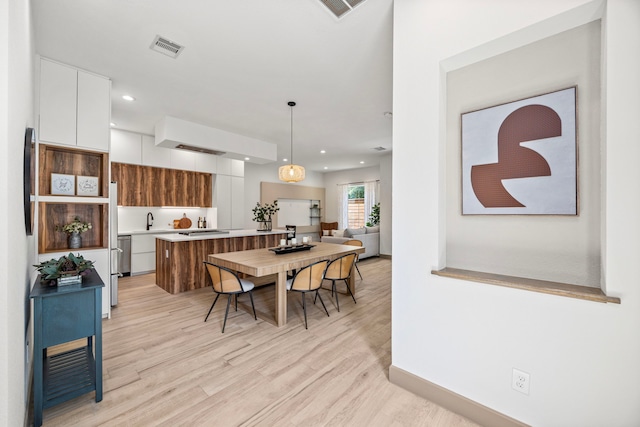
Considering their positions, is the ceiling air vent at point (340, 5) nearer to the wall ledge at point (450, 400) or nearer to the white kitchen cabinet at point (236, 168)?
the wall ledge at point (450, 400)

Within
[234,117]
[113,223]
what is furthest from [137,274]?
[234,117]

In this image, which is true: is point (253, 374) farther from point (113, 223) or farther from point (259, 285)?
point (113, 223)

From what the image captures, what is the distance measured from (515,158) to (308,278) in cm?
216

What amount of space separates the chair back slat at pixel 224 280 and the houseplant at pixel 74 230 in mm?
1535

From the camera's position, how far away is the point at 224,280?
9.21 ft

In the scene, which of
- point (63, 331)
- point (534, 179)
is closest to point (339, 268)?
point (534, 179)

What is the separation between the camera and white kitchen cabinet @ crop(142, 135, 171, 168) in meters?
5.23

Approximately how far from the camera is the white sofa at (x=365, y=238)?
655 cm

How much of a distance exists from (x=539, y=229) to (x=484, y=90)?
0.94 meters

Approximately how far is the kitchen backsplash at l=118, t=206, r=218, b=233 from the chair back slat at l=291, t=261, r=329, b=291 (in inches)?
159

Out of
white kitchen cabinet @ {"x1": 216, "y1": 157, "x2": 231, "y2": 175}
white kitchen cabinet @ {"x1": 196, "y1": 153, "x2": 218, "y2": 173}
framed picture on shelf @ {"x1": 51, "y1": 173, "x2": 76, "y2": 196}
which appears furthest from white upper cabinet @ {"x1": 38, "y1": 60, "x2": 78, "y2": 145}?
white kitchen cabinet @ {"x1": 216, "y1": 157, "x2": 231, "y2": 175}

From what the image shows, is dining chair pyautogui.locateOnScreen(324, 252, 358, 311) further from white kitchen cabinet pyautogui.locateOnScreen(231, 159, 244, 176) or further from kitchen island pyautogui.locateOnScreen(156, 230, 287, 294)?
white kitchen cabinet pyautogui.locateOnScreen(231, 159, 244, 176)

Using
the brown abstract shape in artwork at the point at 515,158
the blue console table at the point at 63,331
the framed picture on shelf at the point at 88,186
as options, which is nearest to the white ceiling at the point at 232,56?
the framed picture on shelf at the point at 88,186

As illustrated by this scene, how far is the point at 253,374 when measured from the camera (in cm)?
207
